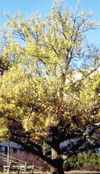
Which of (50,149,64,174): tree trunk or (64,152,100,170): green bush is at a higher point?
(64,152,100,170): green bush

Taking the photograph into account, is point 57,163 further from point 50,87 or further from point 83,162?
point 83,162

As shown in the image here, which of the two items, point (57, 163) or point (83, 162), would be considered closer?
point (57, 163)

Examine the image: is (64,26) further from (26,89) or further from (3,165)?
(3,165)

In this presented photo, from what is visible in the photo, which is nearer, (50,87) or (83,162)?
(50,87)

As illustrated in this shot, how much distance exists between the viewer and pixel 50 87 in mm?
33844

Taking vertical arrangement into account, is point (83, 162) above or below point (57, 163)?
above

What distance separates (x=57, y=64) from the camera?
34656 mm

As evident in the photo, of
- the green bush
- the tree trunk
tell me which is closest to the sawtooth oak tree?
the tree trunk

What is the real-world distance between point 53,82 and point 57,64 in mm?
1320

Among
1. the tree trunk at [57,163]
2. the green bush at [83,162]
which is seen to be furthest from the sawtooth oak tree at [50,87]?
the green bush at [83,162]

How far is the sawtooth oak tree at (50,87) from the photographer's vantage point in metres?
33.2

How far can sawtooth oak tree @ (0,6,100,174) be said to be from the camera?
109 ft

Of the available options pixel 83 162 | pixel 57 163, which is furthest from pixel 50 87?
pixel 83 162

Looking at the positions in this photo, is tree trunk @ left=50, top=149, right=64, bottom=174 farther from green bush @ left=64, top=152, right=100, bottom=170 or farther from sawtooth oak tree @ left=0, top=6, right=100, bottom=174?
green bush @ left=64, top=152, right=100, bottom=170
